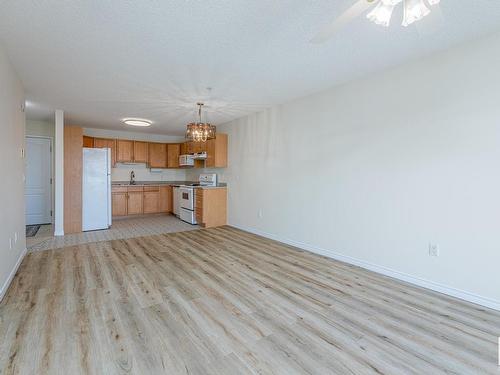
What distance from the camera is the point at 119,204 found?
21.7ft

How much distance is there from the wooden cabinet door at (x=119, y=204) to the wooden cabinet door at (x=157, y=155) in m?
1.19

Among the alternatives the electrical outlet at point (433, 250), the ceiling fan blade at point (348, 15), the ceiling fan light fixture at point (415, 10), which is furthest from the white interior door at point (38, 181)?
the electrical outlet at point (433, 250)

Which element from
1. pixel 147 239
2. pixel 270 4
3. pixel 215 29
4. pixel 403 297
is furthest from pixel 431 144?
pixel 147 239

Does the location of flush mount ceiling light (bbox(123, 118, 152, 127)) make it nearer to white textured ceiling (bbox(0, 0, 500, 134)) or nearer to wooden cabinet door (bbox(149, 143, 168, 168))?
wooden cabinet door (bbox(149, 143, 168, 168))

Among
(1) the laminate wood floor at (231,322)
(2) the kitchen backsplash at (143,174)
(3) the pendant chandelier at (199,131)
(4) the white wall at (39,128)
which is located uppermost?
(4) the white wall at (39,128)

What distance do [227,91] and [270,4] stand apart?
194 cm

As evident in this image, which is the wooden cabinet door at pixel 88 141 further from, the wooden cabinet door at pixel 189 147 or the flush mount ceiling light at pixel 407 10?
the flush mount ceiling light at pixel 407 10

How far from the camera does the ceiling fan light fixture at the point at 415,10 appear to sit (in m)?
1.44

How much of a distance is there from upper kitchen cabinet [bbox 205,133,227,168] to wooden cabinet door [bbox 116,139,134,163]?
2445mm

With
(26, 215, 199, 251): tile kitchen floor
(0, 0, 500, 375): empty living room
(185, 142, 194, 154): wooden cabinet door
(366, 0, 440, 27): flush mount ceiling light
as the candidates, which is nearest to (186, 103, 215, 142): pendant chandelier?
(0, 0, 500, 375): empty living room

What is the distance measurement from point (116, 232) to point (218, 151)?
2.73m

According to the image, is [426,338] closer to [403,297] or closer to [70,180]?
[403,297]

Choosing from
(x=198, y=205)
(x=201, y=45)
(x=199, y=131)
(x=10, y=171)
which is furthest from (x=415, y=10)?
(x=198, y=205)

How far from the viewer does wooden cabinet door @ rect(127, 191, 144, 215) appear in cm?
676
